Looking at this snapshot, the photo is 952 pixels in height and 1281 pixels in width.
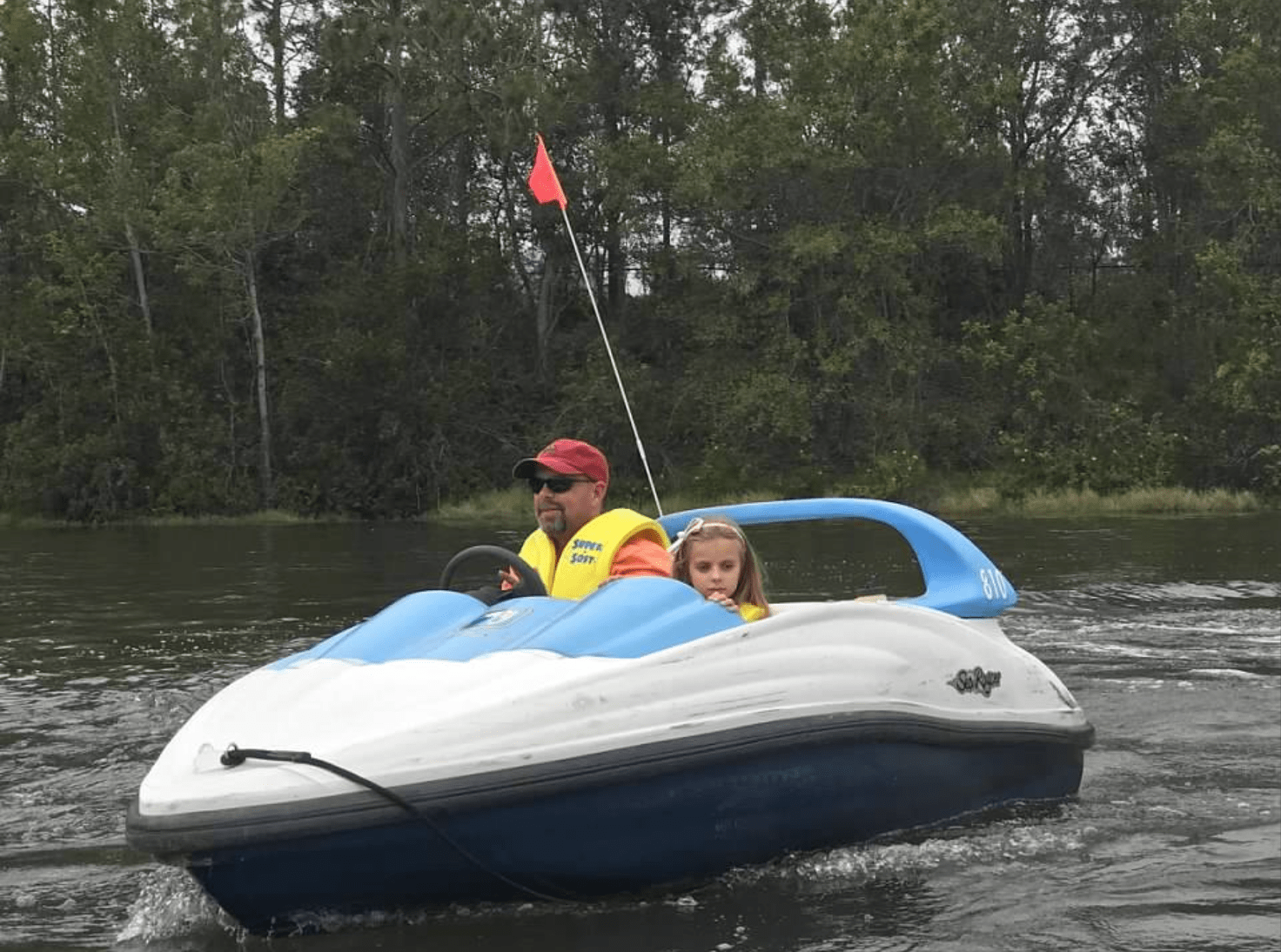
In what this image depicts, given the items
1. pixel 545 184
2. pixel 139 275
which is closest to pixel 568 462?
pixel 545 184

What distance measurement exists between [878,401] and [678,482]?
369 cm

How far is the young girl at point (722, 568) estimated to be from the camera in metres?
5.31

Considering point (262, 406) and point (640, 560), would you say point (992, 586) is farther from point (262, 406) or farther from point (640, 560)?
point (262, 406)

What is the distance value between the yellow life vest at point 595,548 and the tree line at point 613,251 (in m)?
22.6

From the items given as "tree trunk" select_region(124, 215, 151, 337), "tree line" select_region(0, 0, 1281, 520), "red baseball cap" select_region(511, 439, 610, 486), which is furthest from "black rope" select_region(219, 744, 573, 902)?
"tree trunk" select_region(124, 215, 151, 337)

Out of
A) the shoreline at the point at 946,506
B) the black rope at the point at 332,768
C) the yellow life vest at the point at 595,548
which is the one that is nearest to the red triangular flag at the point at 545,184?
the yellow life vest at the point at 595,548

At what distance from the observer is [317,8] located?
3222 cm

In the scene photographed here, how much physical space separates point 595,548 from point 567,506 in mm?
272

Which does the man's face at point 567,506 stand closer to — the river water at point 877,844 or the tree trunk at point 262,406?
the river water at point 877,844

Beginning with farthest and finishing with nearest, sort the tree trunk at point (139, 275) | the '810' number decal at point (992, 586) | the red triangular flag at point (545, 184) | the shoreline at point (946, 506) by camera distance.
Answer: the tree trunk at point (139, 275)
the shoreline at point (946, 506)
the red triangular flag at point (545, 184)
the '810' number decal at point (992, 586)

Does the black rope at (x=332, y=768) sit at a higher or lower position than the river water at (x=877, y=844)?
higher

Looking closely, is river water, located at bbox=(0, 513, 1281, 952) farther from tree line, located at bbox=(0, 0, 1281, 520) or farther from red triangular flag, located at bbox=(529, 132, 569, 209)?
tree line, located at bbox=(0, 0, 1281, 520)

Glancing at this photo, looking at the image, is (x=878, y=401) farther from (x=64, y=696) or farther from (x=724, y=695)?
(x=724, y=695)

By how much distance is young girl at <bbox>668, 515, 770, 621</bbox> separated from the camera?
5.31 metres
